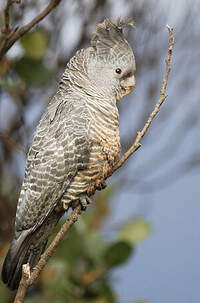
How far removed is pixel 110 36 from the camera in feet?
3.85

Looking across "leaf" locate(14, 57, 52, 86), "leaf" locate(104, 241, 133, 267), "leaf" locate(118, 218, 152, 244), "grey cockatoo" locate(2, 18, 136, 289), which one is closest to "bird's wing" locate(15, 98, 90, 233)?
"grey cockatoo" locate(2, 18, 136, 289)

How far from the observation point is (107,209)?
2.18m

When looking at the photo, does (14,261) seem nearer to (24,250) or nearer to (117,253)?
(24,250)

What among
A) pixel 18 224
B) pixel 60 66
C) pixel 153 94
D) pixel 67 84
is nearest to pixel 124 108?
pixel 153 94

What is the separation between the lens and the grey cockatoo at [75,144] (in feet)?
3.81

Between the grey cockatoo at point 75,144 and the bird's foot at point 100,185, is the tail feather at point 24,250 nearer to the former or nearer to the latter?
the grey cockatoo at point 75,144

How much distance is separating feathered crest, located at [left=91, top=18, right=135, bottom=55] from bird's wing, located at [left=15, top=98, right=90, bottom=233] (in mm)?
191

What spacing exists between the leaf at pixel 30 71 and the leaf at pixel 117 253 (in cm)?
63

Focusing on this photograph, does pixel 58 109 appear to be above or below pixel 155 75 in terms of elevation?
above

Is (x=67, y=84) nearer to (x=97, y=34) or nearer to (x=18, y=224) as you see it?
(x=97, y=34)

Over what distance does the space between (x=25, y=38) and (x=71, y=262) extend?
0.82 m

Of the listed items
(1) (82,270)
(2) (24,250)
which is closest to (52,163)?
(2) (24,250)

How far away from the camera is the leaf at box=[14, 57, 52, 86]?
5.28ft

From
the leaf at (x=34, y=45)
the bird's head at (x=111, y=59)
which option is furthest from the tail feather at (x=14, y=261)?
the leaf at (x=34, y=45)
